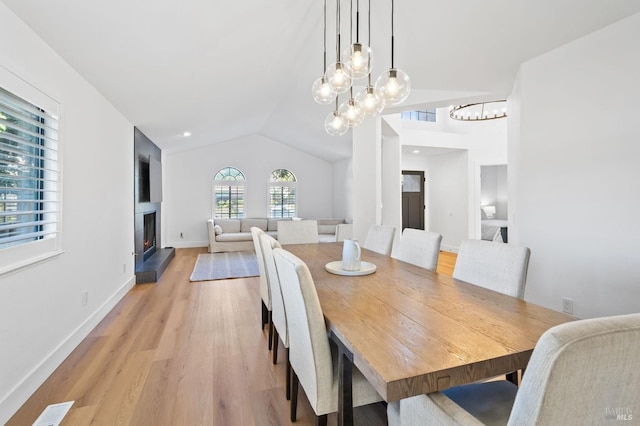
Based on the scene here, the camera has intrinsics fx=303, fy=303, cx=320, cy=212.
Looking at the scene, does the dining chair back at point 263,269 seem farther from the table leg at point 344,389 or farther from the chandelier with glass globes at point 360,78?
the table leg at point 344,389

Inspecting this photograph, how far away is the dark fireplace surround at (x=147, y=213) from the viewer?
4320mm

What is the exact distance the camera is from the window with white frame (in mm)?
1642

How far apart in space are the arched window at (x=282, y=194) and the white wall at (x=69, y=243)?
4.60 meters

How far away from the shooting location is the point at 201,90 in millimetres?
3695

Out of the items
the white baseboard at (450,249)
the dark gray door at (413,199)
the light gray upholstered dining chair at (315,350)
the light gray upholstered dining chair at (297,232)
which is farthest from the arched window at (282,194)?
the light gray upholstered dining chair at (315,350)

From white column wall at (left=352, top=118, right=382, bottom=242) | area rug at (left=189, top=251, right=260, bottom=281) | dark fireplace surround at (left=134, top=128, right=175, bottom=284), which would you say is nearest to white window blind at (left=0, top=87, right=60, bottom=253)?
dark fireplace surround at (left=134, top=128, right=175, bottom=284)

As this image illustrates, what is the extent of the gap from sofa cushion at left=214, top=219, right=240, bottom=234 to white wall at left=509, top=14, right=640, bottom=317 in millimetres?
6072

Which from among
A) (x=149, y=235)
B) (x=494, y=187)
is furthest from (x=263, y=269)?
(x=494, y=187)

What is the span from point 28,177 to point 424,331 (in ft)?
7.52

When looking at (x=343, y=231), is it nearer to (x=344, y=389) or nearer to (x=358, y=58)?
(x=358, y=58)

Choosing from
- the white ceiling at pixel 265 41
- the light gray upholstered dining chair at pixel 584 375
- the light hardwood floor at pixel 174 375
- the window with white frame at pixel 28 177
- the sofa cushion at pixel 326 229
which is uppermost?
the white ceiling at pixel 265 41

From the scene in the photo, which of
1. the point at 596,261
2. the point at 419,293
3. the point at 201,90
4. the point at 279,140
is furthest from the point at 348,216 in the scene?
the point at 419,293

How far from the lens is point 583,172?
237 centimetres

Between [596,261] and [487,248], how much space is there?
1.30 metres
